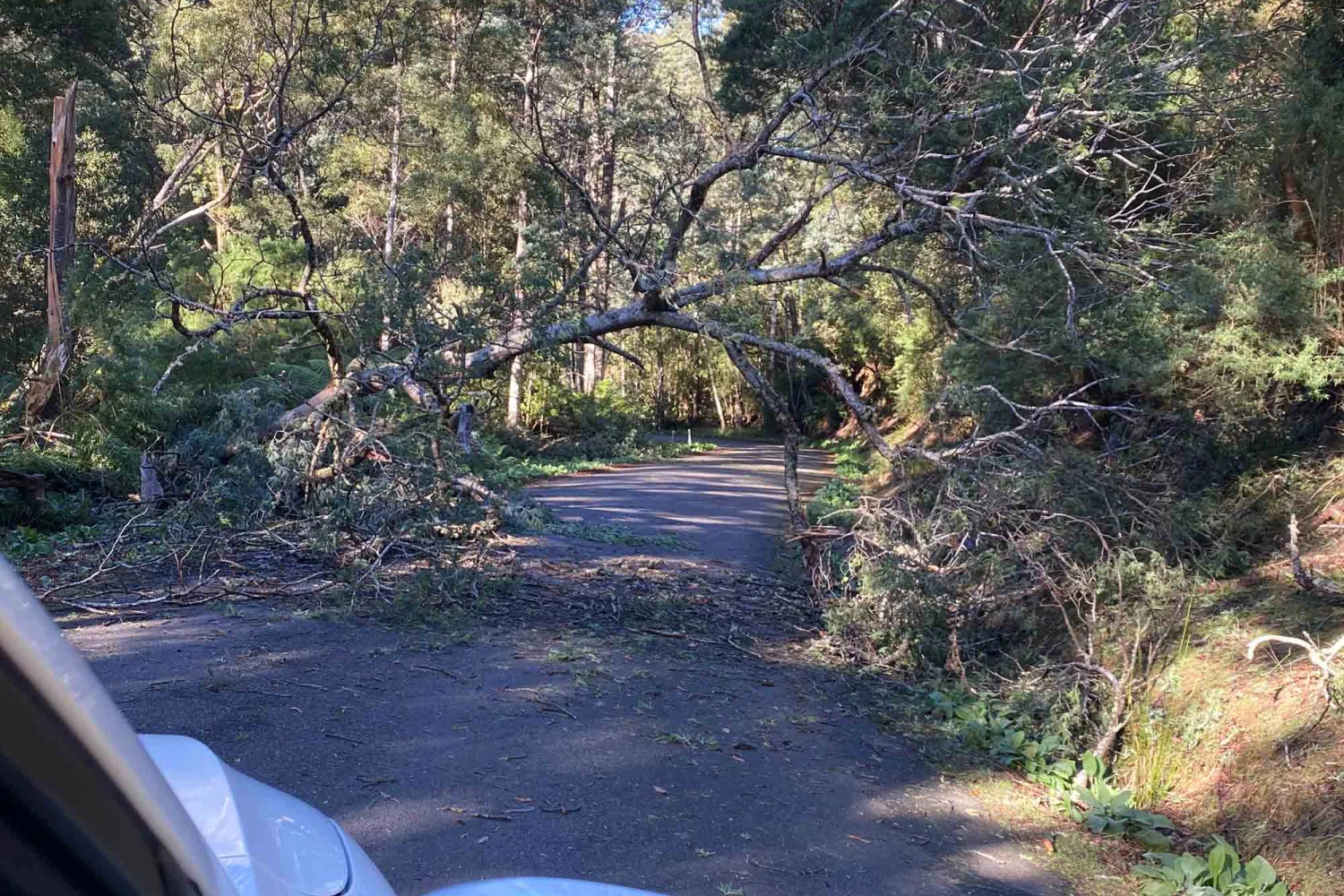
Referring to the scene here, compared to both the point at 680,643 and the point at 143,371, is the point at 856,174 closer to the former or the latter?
the point at 680,643

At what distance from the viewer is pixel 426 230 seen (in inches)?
1062

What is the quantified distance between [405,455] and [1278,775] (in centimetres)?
719

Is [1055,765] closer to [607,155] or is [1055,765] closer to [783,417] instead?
[783,417]

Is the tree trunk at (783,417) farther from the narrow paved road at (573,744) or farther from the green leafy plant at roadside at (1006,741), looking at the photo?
the green leafy plant at roadside at (1006,741)

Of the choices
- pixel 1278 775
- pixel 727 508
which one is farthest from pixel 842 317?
pixel 1278 775

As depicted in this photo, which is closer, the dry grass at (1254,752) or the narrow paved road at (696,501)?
the dry grass at (1254,752)

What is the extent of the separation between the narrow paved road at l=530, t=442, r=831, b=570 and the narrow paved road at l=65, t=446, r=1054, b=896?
481 centimetres

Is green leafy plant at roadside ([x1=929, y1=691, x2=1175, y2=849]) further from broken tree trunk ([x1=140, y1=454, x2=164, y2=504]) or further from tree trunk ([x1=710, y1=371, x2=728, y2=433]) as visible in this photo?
tree trunk ([x1=710, y1=371, x2=728, y2=433])

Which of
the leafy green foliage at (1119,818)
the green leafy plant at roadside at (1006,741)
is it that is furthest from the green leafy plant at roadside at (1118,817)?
the green leafy plant at roadside at (1006,741)

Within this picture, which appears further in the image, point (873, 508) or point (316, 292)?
point (316, 292)

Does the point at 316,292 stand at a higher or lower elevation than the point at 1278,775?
higher

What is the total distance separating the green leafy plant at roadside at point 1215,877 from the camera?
484 centimetres

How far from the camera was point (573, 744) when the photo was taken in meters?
5.80

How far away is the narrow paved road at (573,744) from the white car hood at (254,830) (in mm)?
2559
